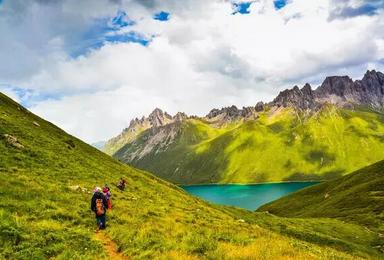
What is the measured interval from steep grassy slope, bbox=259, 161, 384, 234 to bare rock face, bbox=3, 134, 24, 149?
6930 centimetres

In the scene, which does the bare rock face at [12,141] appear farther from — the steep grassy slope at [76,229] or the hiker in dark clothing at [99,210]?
the hiker in dark clothing at [99,210]

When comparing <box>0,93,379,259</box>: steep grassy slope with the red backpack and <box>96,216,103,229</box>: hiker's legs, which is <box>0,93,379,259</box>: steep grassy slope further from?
the red backpack

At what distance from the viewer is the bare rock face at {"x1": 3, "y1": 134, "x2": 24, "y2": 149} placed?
147ft

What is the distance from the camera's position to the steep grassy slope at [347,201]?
93.6m

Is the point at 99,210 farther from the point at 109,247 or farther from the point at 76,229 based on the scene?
the point at 109,247

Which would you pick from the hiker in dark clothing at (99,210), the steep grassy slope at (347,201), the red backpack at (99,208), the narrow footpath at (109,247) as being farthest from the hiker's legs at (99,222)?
the steep grassy slope at (347,201)

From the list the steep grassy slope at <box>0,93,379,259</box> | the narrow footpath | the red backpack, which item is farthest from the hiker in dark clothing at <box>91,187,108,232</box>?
the narrow footpath

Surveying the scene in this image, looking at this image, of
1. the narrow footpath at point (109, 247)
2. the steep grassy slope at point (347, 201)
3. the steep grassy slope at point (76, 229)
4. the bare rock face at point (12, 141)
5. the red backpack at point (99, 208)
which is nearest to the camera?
the steep grassy slope at point (76, 229)

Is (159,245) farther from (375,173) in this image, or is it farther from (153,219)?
(375,173)

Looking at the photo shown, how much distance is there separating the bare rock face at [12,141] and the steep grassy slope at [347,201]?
2728 inches

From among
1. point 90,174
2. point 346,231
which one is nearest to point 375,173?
point 346,231

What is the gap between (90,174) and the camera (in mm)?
→ 48812

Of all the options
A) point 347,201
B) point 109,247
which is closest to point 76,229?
point 109,247

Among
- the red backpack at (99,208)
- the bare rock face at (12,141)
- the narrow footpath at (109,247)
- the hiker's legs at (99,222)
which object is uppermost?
the bare rock face at (12,141)
